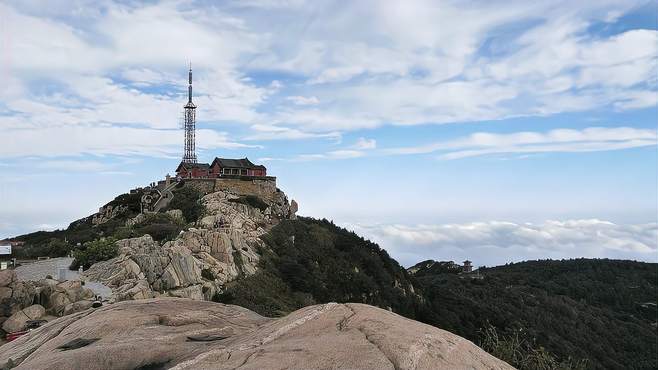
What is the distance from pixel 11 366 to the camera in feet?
23.0

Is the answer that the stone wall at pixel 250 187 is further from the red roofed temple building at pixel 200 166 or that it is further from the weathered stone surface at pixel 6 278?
the weathered stone surface at pixel 6 278

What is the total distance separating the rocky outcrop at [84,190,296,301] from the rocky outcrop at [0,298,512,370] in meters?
12.4

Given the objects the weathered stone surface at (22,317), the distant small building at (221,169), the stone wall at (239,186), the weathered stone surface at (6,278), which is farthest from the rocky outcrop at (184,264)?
the distant small building at (221,169)

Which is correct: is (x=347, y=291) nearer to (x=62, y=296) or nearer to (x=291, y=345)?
(x=62, y=296)

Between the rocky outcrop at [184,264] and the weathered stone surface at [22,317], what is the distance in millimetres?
3089

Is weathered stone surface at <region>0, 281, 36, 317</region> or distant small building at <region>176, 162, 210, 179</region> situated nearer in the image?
weathered stone surface at <region>0, 281, 36, 317</region>

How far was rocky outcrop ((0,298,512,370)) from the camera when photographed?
5.16 m

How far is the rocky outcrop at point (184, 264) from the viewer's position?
21.5 meters

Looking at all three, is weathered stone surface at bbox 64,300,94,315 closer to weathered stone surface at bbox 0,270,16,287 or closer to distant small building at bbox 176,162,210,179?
weathered stone surface at bbox 0,270,16,287

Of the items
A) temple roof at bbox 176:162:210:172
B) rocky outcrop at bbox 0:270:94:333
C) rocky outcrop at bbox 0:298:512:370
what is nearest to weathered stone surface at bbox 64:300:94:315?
rocky outcrop at bbox 0:270:94:333

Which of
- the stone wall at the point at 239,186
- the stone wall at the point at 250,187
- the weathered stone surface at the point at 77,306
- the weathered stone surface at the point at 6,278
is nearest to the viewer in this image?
the weathered stone surface at the point at 6,278

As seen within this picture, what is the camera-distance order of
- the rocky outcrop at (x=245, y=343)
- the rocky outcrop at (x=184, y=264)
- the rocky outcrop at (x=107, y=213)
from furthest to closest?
the rocky outcrop at (x=107, y=213)
the rocky outcrop at (x=184, y=264)
the rocky outcrop at (x=245, y=343)

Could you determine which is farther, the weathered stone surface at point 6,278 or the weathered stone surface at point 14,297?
the weathered stone surface at point 6,278

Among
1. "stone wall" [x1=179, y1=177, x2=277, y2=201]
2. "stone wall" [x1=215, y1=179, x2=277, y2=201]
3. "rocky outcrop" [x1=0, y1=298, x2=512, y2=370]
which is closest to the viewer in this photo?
"rocky outcrop" [x1=0, y1=298, x2=512, y2=370]
